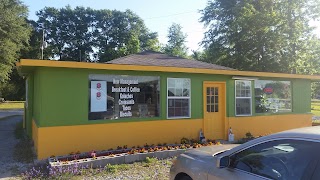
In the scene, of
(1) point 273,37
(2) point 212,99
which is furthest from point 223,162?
(1) point 273,37

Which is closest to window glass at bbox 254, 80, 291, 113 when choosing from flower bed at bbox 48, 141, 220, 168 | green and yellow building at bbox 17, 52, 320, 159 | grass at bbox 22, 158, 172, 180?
green and yellow building at bbox 17, 52, 320, 159

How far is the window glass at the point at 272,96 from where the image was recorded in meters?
12.7

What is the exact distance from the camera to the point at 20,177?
6.96 meters

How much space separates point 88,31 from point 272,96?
51985mm

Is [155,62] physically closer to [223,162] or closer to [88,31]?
[223,162]

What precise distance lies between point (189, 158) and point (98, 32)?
5761 centimetres

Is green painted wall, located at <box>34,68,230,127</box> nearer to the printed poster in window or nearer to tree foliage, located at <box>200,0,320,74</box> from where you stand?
the printed poster in window

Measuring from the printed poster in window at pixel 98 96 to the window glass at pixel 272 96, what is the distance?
257 inches

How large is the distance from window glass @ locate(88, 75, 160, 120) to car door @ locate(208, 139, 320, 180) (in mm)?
6046

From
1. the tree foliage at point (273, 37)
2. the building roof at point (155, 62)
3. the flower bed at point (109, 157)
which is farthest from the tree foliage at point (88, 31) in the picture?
the flower bed at point (109, 157)

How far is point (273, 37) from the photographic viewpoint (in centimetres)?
2589

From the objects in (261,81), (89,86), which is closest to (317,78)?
(261,81)

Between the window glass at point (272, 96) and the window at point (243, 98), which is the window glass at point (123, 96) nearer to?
the window at point (243, 98)

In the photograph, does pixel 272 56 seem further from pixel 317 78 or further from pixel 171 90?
pixel 171 90
